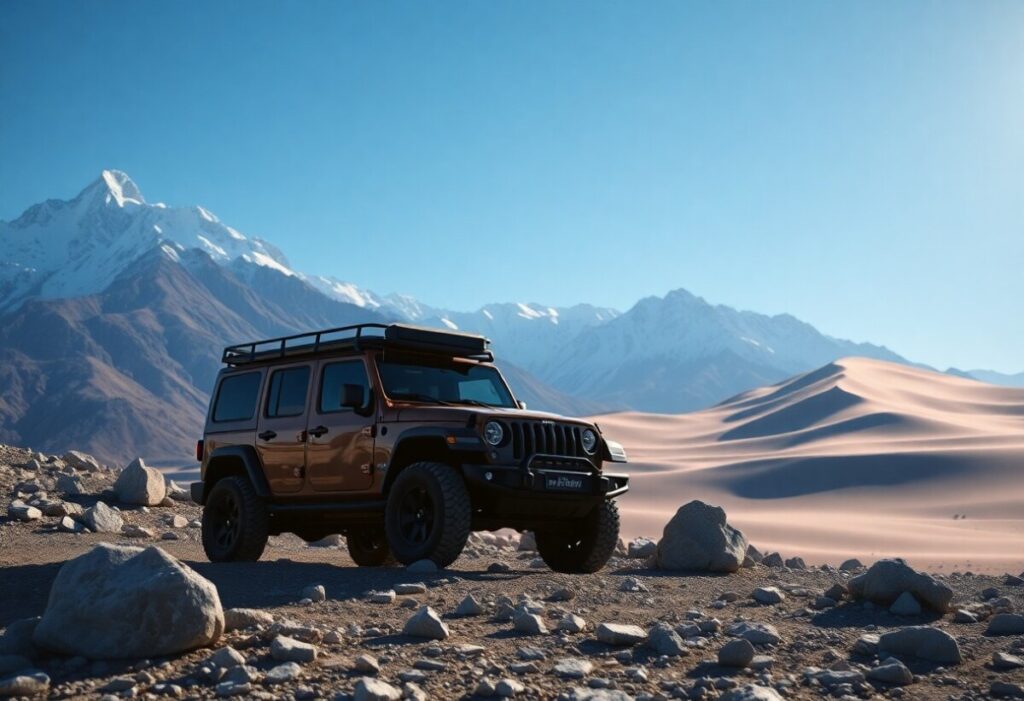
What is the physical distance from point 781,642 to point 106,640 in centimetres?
421

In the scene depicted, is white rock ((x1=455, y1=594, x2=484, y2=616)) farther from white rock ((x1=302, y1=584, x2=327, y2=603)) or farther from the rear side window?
the rear side window

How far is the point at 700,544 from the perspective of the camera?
12.2m

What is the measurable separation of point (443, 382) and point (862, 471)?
76399 millimetres

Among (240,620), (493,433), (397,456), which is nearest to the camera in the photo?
(240,620)

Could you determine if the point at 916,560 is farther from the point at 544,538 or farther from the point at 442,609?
the point at 442,609

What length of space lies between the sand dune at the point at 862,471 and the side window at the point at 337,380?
3082 cm

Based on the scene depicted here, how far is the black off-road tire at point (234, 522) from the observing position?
442 inches

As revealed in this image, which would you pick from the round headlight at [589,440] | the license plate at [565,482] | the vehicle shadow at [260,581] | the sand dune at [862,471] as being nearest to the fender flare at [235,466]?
the vehicle shadow at [260,581]

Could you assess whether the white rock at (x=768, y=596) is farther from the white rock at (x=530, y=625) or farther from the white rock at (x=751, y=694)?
the white rock at (x=751, y=694)

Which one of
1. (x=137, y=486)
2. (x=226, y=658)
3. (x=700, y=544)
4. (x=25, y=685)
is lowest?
(x=25, y=685)

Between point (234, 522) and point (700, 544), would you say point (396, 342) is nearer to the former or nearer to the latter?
point (234, 522)

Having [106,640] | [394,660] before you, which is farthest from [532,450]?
[106,640]

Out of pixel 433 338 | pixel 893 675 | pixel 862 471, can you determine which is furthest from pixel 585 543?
pixel 862 471

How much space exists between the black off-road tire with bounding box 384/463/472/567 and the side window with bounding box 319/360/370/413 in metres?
1.20
